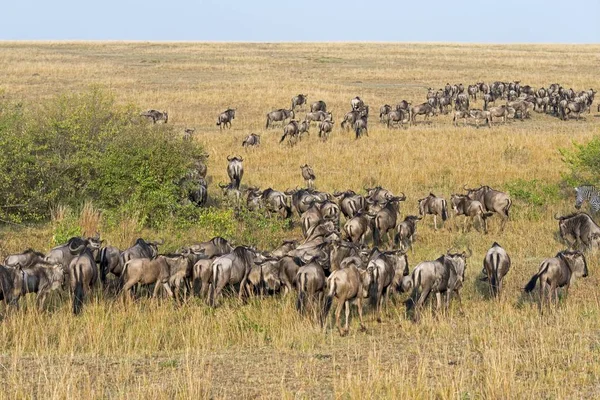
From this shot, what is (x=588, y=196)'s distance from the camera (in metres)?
18.5

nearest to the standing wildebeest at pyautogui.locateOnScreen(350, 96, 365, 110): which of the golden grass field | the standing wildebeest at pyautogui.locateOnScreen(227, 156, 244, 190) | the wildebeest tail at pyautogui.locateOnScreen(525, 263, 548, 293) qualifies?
the golden grass field

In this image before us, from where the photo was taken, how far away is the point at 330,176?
73.9 feet

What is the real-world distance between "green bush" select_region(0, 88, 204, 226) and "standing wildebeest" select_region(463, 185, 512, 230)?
7.35m

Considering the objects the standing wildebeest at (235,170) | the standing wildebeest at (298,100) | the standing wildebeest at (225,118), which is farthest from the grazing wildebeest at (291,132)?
the standing wildebeest at (298,100)

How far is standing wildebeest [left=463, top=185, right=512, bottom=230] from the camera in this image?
1722 centimetres

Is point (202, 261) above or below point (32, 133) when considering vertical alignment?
below

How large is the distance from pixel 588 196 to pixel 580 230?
4208mm

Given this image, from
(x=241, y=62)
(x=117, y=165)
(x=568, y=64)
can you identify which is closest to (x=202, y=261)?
(x=117, y=165)

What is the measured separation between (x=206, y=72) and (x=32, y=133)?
1565 inches

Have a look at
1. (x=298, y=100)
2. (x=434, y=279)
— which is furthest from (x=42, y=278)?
(x=298, y=100)

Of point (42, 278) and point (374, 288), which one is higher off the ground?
point (42, 278)

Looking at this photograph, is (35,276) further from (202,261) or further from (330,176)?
(330,176)

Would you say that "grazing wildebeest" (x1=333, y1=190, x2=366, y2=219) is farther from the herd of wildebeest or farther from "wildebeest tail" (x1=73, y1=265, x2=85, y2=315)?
"wildebeest tail" (x1=73, y1=265, x2=85, y2=315)

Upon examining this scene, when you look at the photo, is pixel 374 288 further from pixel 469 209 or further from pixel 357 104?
pixel 357 104
